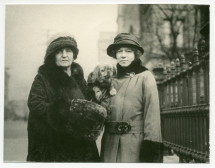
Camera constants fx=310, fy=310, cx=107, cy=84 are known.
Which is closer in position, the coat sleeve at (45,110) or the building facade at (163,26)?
the coat sleeve at (45,110)

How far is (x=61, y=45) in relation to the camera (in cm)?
266

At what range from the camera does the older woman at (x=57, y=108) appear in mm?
2578

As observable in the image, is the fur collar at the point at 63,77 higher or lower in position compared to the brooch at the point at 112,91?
higher

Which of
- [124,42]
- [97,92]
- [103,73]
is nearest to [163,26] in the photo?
[124,42]

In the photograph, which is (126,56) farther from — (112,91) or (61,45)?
(61,45)

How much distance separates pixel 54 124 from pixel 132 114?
65 cm

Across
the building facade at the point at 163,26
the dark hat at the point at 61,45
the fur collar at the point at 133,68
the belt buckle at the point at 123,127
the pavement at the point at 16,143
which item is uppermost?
the building facade at the point at 163,26

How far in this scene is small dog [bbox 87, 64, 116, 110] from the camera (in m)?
2.60

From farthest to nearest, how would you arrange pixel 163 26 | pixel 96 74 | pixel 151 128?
1. pixel 163 26
2. pixel 96 74
3. pixel 151 128

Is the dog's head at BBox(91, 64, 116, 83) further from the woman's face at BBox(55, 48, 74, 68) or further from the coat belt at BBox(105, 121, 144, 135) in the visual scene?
the coat belt at BBox(105, 121, 144, 135)

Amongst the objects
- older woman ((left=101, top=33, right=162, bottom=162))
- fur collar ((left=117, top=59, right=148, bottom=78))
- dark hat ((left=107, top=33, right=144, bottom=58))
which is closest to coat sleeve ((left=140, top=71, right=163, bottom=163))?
older woman ((left=101, top=33, right=162, bottom=162))

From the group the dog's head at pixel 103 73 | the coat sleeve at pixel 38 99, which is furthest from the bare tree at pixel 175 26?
the coat sleeve at pixel 38 99

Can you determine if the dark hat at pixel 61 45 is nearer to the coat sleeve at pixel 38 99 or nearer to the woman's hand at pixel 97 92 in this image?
the coat sleeve at pixel 38 99

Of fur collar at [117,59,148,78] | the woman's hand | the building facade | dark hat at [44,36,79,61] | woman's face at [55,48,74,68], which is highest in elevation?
the building facade
